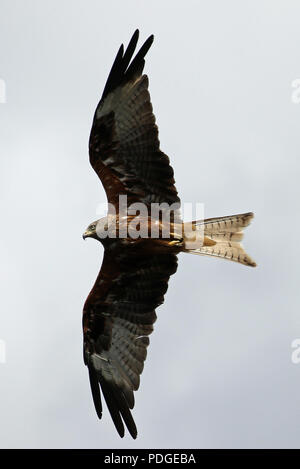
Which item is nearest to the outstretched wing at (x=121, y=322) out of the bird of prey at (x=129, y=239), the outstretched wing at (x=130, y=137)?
the bird of prey at (x=129, y=239)

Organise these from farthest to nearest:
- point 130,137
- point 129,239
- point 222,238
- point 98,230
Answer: point 222,238 → point 98,230 → point 129,239 → point 130,137

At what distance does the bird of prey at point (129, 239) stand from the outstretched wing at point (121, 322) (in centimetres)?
1

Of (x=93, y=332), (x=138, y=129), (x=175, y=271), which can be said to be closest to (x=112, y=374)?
(x=93, y=332)

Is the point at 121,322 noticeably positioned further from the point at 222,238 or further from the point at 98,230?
the point at 222,238

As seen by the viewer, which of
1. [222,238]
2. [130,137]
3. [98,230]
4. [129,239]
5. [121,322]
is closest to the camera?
[130,137]

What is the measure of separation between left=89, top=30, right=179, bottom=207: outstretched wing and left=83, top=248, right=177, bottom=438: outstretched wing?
107 centimetres

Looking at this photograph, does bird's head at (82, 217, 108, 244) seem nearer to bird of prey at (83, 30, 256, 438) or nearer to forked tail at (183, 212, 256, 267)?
bird of prey at (83, 30, 256, 438)

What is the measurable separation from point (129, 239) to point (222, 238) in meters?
1.36

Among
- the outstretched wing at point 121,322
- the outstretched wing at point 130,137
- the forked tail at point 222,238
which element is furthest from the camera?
the outstretched wing at point 121,322

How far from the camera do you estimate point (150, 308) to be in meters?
14.6

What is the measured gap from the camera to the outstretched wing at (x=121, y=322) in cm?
1441

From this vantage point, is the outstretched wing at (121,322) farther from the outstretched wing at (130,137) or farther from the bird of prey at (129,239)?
the outstretched wing at (130,137)

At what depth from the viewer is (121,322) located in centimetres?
1482

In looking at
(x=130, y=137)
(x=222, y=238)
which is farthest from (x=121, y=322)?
(x=130, y=137)
